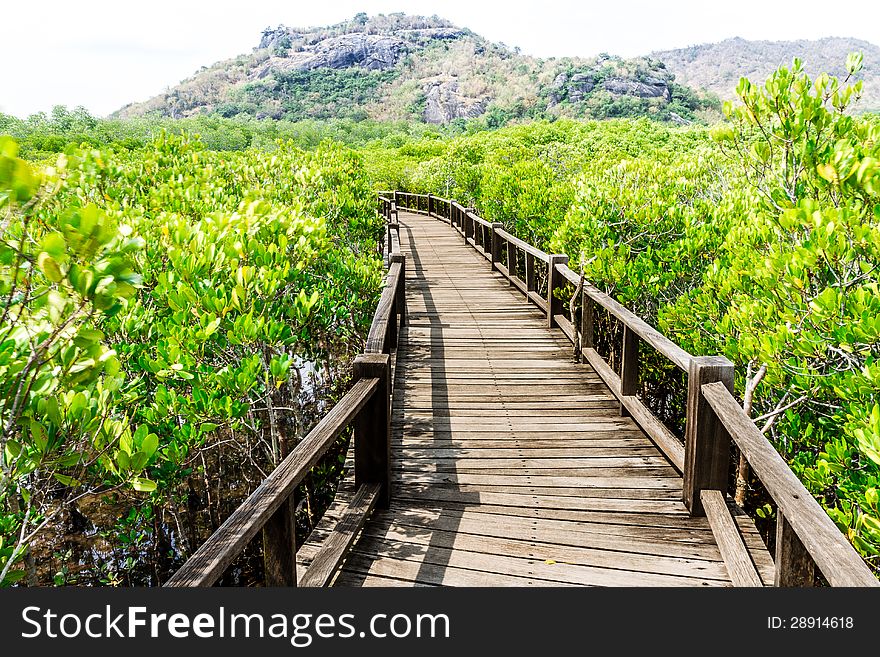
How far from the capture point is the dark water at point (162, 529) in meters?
4.80

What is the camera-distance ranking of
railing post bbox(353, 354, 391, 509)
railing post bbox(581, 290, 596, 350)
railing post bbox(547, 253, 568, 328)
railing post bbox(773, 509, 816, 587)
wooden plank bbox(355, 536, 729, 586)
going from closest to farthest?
railing post bbox(773, 509, 816, 587) → wooden plank bbox(355, 536, 729, 586) → railing post bbox(353, 354, 391, 509) → railing post bbox(581, 290, 596, 350) → railing post bbox(547, 253, 568, 328)

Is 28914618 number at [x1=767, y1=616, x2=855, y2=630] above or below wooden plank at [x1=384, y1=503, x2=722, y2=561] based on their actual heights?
above

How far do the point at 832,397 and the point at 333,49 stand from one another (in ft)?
585

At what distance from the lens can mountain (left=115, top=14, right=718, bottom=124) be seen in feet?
360

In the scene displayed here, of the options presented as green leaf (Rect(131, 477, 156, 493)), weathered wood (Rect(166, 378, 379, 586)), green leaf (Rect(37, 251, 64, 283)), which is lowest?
weathered wood (Rect(166, 378, 379, 586))

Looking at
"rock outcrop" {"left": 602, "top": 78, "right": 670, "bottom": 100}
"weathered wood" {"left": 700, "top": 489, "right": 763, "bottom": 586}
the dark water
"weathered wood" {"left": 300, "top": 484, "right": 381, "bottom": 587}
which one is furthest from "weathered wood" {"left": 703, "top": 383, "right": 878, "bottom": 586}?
"rock outcrop" {"left": 602, "top": 78, "right": 670, "bottom": 100}

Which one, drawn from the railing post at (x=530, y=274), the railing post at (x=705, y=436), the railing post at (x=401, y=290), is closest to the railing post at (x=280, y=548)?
the railing post at (x=705, y=436)

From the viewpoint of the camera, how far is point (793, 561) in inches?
89.4

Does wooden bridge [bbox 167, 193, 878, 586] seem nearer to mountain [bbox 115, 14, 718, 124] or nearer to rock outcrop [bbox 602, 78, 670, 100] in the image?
mountain [bbox 115, 14, 718, 124]

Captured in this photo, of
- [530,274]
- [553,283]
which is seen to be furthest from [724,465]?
[530,274]

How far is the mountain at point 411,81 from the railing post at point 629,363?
97.0m

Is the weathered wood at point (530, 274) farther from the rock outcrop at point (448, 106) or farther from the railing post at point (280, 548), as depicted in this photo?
the rock outcrop at point (448, 106)

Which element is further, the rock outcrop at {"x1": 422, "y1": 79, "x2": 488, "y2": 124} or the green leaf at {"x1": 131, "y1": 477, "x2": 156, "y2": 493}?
the rock outcrop at {"x1": 422, "y1": 79, "x2": 488, "y2": 124}

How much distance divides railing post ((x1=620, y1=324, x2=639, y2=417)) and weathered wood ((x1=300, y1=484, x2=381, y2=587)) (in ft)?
7.52
